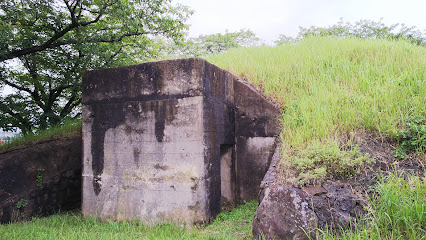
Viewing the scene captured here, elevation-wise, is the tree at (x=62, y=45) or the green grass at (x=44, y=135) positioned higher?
the tree at (x=62, y=45)

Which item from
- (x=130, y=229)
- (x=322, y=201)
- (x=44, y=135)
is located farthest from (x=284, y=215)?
(x=44, y=135)

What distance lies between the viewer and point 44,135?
6613mm

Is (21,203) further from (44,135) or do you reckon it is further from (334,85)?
(334,85)

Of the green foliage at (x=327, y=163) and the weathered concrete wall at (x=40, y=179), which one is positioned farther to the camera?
the weathered concrete wall at (x=40, y=179)

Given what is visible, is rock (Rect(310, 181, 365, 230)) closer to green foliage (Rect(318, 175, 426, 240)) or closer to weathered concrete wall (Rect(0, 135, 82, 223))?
green foliage (Rect(318, 175, 426, 240))

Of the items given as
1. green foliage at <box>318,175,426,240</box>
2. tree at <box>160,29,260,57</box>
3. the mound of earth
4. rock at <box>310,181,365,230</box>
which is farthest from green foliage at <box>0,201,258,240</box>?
tree at <box>160,29,260,57</box>

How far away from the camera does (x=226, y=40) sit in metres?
18.1

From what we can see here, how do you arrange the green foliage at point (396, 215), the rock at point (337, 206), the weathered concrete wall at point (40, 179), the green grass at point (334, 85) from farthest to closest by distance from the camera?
the weathered concrete wall at point (40, 179), the green grass at point (334, 85), the rock at point (337, 206), the green foliage at point (396, 215)

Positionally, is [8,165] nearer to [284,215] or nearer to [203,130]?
[203,130]

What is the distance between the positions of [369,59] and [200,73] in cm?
412

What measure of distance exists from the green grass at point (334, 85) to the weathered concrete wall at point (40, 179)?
430cm

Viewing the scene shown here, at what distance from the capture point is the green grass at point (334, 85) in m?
4.14

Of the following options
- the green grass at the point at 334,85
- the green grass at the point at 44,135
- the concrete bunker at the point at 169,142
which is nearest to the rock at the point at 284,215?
the green grass at the point at 334,85

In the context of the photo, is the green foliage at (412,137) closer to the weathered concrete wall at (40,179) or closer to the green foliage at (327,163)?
the green foliage at (327,163)
